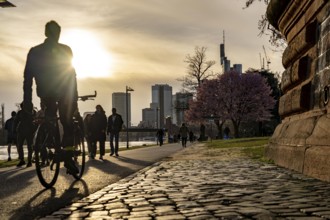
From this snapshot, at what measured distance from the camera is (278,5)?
9969 mm

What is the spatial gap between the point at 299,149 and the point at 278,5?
3.56 metres

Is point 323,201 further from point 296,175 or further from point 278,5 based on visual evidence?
point 278,5

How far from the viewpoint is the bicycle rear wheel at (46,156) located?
6.28 m

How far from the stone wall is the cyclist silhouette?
3419mm

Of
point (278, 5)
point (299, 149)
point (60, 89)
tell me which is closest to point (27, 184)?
point (60, 89)

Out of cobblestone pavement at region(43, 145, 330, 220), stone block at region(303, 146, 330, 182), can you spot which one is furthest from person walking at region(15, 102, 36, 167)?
stone block at region(303, 146, 330, 182)

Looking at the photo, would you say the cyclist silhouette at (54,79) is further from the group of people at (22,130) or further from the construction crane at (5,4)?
the construction crane at (5,4)

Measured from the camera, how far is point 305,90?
8242 millimetres

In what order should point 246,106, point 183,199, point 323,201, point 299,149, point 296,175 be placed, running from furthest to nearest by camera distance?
point 246,106
point 299,149
point 296,175
point 183,199
point 323,201

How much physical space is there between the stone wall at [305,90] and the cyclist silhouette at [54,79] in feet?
11.2

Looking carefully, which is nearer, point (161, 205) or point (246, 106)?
point (161, 205)

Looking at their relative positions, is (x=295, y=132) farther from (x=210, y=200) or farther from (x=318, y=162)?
(x=210, y=200)

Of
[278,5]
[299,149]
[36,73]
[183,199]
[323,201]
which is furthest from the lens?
[278,5]

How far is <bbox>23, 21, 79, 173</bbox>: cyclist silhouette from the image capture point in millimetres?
6641
